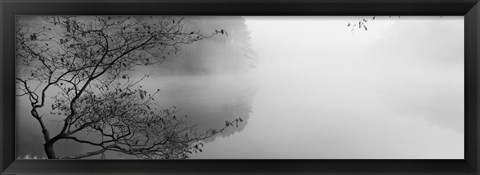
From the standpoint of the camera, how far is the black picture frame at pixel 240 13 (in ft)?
4.29

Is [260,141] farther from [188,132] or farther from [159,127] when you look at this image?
[159,127]

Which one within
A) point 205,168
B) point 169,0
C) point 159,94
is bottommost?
point 205,168

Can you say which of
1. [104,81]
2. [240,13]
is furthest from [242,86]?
[104,81]

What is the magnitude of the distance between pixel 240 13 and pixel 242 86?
0.27m

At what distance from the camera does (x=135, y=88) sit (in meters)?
1.36

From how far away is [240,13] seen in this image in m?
1.33

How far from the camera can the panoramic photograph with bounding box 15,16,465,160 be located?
135 centimetres

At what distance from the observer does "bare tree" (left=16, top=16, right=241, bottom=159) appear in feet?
4.41

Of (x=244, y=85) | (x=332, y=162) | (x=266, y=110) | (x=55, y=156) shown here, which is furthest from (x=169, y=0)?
(x=332, y=162)

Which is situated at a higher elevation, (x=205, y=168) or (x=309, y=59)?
(x=309, y=59)

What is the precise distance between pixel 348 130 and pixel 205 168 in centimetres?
56

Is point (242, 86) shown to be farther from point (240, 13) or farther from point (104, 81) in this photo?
point (104, 81)

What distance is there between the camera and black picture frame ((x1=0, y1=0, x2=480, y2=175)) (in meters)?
1.31

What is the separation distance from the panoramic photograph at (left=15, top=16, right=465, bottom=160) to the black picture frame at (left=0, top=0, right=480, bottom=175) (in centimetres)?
3
